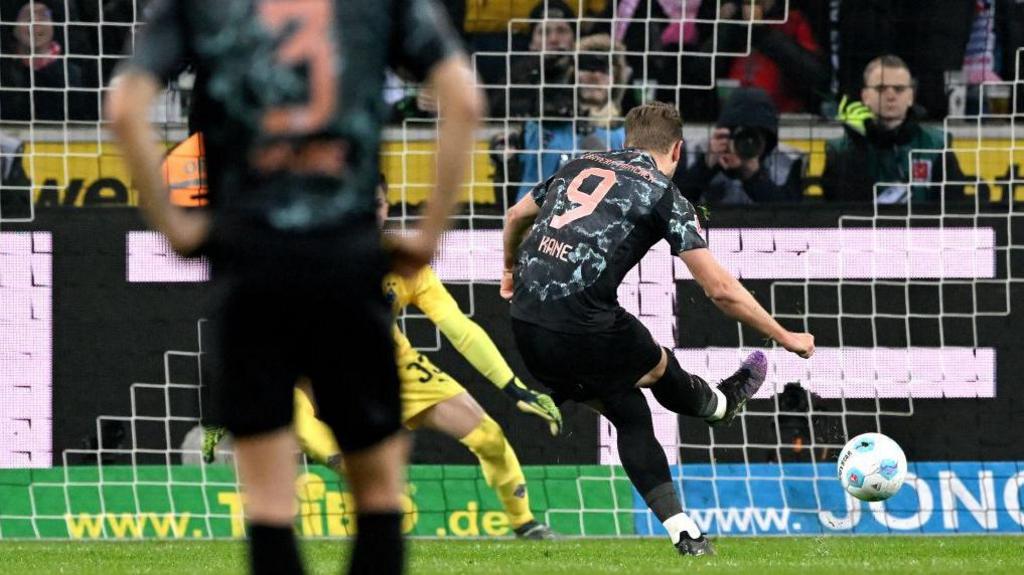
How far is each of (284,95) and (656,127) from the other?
14.8ft

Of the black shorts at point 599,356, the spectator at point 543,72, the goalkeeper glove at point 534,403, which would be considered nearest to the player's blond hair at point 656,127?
the black shorts at point 599,356

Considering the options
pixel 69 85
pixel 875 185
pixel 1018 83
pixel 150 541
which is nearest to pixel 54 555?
pixel 150 541

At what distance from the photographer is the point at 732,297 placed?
7.29 metres

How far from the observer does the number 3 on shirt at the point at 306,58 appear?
3.23 meters

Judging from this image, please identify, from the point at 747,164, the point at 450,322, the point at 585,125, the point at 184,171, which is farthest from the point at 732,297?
the point at 184,171

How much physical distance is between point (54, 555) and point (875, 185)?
5.00 metres

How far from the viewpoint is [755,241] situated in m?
9.86

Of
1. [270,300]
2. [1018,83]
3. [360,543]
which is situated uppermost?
[1018,83]

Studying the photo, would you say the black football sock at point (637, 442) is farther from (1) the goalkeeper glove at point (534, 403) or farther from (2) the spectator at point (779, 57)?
(2) the spectator at point (779, 57)

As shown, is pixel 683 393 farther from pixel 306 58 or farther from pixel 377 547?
pixel 306 58

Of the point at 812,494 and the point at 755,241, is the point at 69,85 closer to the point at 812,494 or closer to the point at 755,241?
the point at 755,241

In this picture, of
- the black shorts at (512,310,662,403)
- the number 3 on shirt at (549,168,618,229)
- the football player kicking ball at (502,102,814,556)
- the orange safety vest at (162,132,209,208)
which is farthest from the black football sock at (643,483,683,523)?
the orange safety vest at (162,132,209,208)

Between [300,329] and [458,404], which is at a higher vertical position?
[300,329]

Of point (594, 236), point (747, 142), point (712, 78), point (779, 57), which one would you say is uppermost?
point (779, 57)
